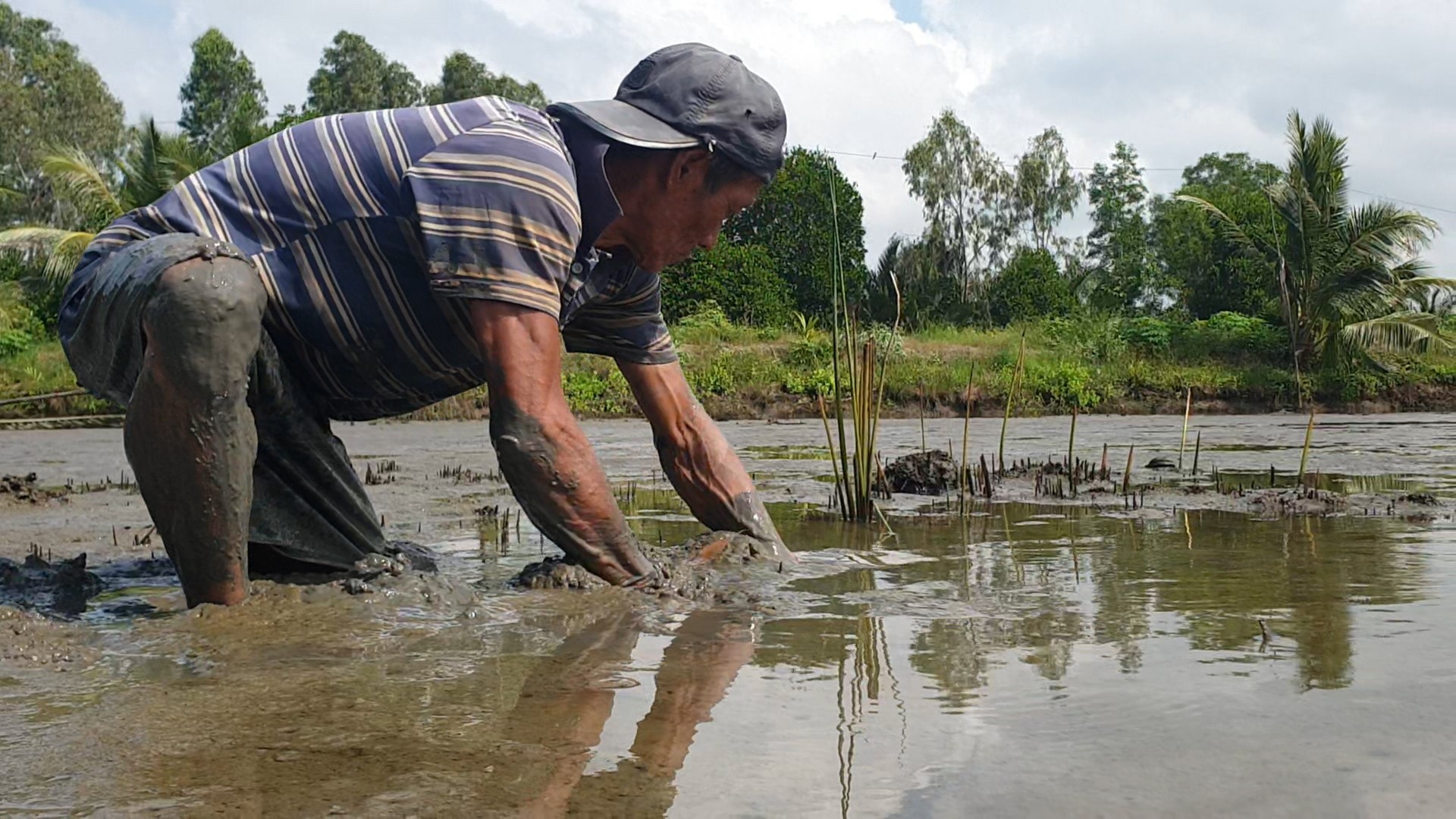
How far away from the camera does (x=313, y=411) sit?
110 inches

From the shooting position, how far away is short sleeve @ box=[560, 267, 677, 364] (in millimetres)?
3041

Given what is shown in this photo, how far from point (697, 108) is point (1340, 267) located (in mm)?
21457

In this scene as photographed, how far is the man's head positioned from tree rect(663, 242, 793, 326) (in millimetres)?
23499

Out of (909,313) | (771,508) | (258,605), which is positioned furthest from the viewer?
(909,313)

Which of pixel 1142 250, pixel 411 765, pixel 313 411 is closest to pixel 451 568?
pixel 313 411

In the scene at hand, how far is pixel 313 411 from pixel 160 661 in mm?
818

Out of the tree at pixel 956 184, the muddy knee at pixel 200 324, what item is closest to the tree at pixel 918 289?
the tree at pixel 956 184

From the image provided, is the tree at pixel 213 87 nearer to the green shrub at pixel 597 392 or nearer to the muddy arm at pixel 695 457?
the green shrub at pixel 597 392

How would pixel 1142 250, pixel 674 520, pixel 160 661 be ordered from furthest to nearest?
pixel 1142 250 < pixel 674 520 < pixel 160 661

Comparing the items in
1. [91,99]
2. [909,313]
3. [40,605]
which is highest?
[91,99]

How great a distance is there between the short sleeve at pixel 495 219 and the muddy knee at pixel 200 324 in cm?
34

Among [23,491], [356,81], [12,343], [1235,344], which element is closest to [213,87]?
[356,81]

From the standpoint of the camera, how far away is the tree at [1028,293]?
30.9 metres

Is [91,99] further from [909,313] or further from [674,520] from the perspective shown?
[674,520]
